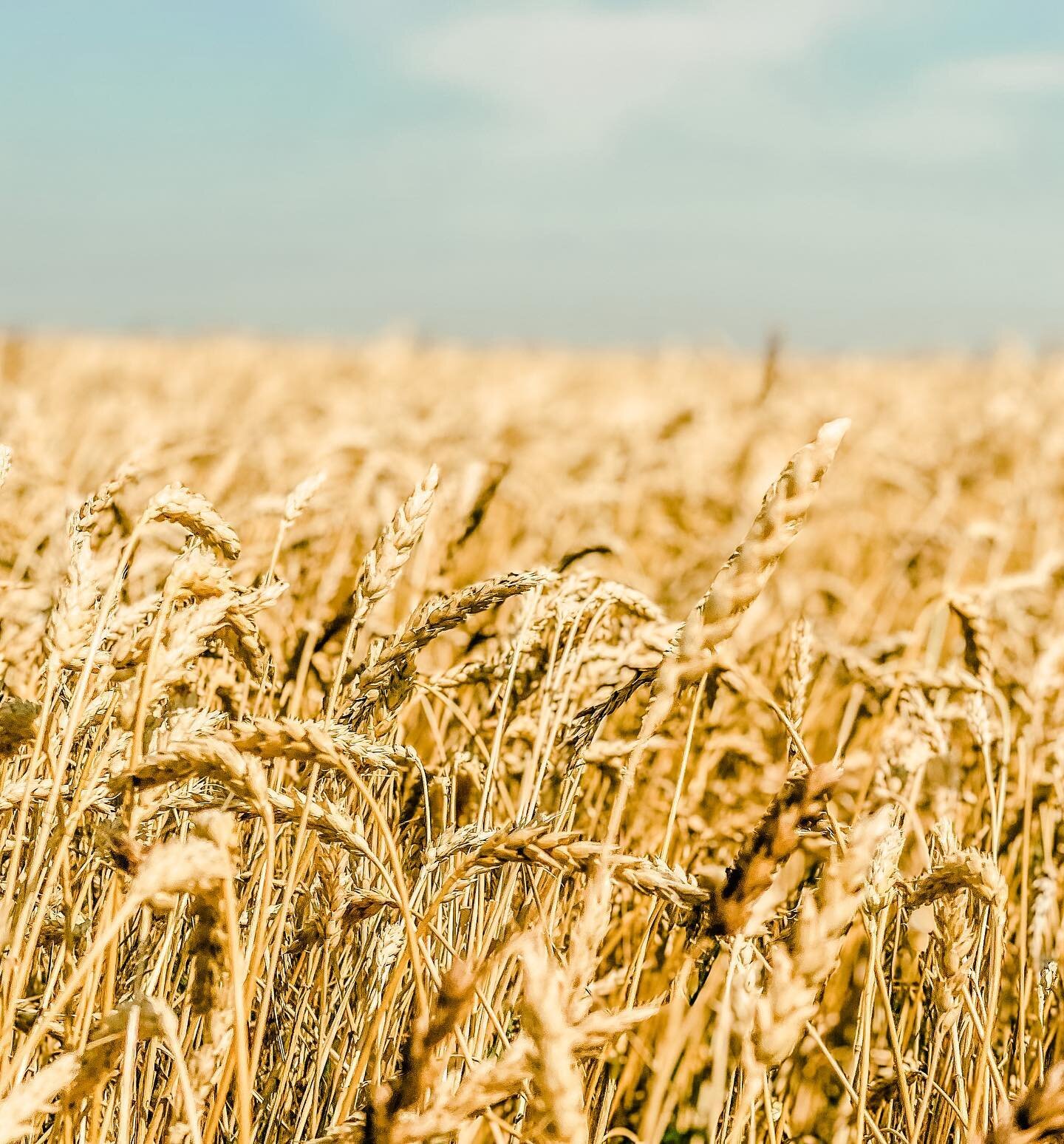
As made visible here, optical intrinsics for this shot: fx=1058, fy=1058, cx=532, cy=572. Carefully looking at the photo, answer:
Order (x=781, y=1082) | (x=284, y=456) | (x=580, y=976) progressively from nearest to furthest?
(x=580, y=976)
(x=781, y=1082)
(x=284, y=456)

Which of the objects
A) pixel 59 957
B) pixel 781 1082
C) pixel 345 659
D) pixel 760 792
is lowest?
pixel 781 1082

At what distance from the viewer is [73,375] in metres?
8.17

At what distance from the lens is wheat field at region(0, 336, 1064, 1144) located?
26.9 inches

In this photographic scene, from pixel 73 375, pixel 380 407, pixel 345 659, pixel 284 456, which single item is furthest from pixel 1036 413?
pixel 73 375

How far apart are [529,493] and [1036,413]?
3.44 meters

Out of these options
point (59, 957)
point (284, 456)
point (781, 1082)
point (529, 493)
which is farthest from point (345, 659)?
point (284, 456)

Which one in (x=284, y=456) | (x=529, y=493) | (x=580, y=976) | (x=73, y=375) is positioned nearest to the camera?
(x=580, y=976)

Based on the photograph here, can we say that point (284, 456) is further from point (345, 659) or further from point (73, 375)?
point (73, 375)

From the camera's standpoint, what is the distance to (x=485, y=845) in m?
0.78

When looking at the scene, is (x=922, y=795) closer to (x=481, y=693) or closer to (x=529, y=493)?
(x=481, y=693)

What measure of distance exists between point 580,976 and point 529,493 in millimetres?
2625

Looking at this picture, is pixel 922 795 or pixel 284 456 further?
pixel 284 456

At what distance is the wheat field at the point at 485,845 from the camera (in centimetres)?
68

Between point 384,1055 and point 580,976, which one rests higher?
point 580,976
